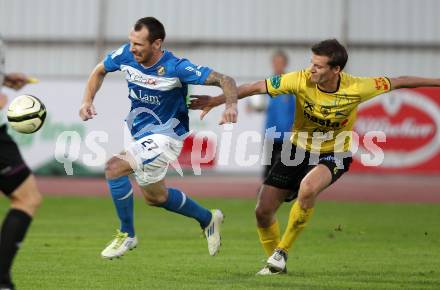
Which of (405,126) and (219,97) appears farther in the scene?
(405,126)

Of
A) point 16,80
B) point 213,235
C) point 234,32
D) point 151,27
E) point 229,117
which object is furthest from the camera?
point 234,32

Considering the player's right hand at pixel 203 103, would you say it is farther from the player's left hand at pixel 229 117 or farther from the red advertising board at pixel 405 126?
the red advertising board at pixel 405 126

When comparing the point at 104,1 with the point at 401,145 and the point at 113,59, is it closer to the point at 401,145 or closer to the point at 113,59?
the point at 401,145

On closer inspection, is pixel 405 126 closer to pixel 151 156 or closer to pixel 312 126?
pixel 312 126

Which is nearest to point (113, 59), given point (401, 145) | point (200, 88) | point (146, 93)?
point (146, 93)

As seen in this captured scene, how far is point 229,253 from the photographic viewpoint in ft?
38.5

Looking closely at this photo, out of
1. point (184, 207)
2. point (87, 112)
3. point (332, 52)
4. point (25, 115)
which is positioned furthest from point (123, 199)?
point (332, 52)

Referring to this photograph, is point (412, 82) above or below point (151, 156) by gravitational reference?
above

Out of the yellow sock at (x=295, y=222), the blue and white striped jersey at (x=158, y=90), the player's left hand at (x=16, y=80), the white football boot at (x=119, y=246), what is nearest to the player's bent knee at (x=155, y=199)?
Answer: the white football boot at (x=119, y=246)

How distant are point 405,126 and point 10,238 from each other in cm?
1713

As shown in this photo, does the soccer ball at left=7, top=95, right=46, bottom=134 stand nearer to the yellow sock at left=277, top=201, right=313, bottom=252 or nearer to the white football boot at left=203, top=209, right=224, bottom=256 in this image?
the yellow sock at left=277, top=201, right=313, bottom=252

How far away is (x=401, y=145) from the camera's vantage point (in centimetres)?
2325

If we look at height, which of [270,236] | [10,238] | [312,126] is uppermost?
[312,126]

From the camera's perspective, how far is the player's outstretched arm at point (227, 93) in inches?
350
